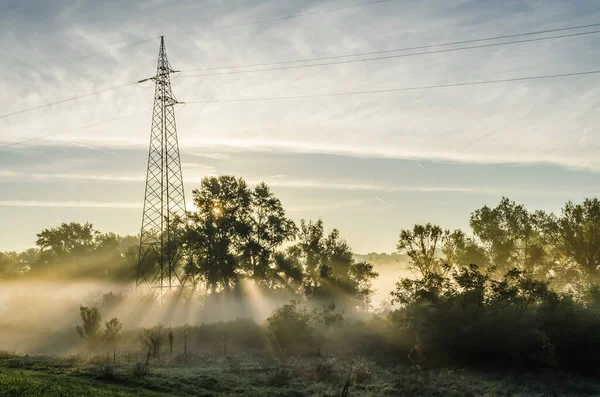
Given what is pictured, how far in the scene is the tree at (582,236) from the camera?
2108 inches

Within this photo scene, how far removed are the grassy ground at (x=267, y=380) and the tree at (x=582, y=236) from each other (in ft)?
110

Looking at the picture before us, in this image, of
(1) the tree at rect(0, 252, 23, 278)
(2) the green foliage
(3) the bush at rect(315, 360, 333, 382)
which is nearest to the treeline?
(2) the green foliage

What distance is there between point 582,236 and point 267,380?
47857 mm

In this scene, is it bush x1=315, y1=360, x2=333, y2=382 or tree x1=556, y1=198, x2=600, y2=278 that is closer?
bush x1=315, y1=360, x2=333, y2=382

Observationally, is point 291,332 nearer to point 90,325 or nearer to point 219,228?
point 90,325

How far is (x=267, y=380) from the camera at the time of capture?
2617 cm

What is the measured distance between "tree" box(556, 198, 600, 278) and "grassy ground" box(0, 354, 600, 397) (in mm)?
33427

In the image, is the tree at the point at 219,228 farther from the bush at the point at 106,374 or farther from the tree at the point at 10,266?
the tree at the point at 10,266

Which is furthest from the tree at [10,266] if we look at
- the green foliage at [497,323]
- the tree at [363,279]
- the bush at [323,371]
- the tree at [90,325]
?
the green foliage at [497,323]

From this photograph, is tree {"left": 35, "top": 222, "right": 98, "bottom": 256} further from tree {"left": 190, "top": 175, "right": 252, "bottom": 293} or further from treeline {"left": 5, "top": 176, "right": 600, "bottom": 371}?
tree {"left": 190, "top": 175, "right": 252, "bottom": 293}

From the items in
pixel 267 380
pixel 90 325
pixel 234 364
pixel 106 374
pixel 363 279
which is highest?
pixel 363 279

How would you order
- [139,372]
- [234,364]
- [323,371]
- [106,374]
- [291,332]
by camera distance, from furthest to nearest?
[291,332], [234,364], [323,371], [139,372], [106,374]

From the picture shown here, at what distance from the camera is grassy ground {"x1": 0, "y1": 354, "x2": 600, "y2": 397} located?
2244cm

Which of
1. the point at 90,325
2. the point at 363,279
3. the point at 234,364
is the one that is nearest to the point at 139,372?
the point at 234,364
